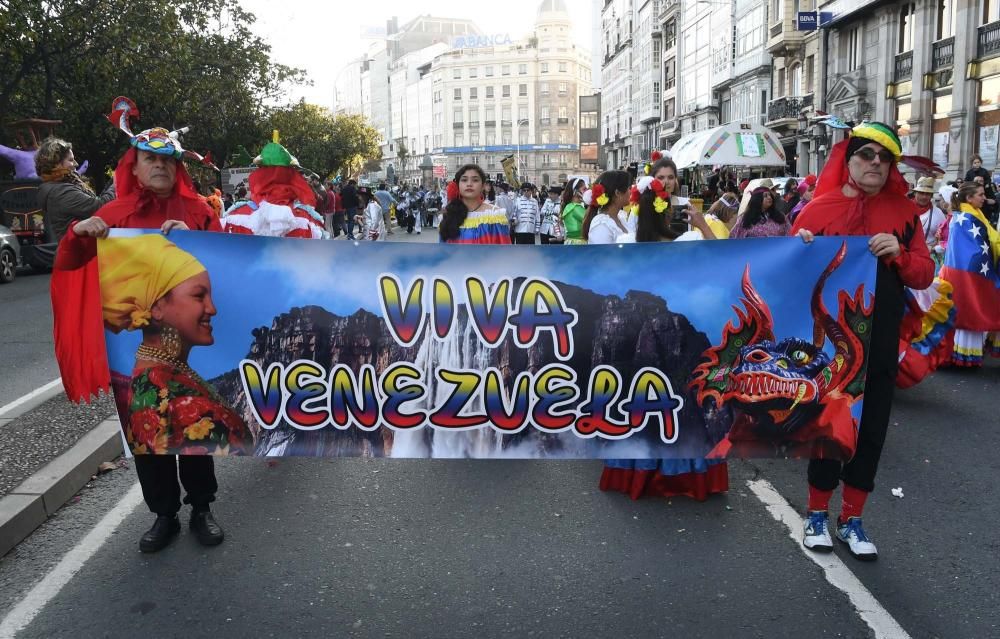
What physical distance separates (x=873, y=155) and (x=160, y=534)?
3611 millimetres

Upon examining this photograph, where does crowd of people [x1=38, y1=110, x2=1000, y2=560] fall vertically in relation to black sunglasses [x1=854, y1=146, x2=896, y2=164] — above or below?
below

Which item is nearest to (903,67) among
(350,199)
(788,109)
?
(788,109)

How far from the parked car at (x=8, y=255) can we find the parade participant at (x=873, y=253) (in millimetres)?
15081

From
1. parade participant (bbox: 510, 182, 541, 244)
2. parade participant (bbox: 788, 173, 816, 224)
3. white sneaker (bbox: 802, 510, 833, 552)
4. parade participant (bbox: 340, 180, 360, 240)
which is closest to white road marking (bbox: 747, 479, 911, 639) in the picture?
white sneaker (bbox: 802, 510, 833, 552)

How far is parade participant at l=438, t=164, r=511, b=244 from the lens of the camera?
21.6 feet

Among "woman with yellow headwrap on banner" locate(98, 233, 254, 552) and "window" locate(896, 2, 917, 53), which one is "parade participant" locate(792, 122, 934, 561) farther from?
"window" locate(896, 2, 917, 53)

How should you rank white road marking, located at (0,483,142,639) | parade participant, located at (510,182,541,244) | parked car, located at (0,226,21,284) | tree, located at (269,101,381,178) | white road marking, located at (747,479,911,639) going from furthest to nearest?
tree, located at (269,101,381,178)
parade participant, located at (510,182,541,244)
parked car, located at (0,226,21,284)
white road marking, located at (0,483,142,639)
white road marking, located at (747,479,911,639)

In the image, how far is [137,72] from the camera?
847 inches

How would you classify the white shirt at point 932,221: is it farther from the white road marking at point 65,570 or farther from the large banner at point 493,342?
the white road marking at point 65,570

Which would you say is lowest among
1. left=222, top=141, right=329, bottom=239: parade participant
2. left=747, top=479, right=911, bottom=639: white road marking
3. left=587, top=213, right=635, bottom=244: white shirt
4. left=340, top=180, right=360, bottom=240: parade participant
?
left=747, top=479, right=911, bottom=639: white road marking

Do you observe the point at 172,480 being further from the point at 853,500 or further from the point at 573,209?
the point at 573,209

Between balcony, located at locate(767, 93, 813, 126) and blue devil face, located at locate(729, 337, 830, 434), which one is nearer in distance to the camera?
blue devil face, located at locate(729, 337, 830, 434)

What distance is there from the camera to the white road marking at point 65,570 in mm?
3428

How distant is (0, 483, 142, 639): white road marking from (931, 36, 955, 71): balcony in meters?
30.1
